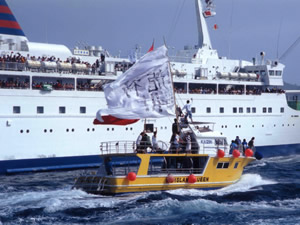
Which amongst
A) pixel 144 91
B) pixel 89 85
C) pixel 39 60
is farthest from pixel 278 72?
pixel 144 91

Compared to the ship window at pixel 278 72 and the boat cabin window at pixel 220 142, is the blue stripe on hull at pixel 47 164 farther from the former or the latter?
the ship window at pixel 278 72

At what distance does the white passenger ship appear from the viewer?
107ft

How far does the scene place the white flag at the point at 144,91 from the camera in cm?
2223

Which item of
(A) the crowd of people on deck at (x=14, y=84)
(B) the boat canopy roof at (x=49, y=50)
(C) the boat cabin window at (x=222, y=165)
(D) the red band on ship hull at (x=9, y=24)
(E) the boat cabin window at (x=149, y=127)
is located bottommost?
(C) the boat cabin window at (x=222, y=165)

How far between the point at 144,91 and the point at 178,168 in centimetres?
391

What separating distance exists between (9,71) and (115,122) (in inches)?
546

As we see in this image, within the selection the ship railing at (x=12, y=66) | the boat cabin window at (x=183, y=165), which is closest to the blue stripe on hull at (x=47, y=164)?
the ship railing at (x=12, y=66)

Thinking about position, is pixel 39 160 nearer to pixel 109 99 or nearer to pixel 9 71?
pixel 9 71

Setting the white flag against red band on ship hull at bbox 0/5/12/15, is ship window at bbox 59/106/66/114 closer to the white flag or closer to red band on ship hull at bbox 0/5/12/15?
red band on ship hull at bbox 0/5/12/15

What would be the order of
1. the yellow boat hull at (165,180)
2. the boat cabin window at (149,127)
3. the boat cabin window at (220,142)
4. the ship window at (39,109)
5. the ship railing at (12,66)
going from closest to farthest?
the yellow boat hull at (165,180) < the boat cabin window at (220,142) < the ship window at (39,109) < the ship railing at (12,66) < the boat cabin window at (149,127)

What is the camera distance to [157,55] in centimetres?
2330

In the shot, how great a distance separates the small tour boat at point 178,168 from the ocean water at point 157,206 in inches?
15.7

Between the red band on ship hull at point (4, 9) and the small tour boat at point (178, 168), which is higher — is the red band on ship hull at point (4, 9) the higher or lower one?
the higher one

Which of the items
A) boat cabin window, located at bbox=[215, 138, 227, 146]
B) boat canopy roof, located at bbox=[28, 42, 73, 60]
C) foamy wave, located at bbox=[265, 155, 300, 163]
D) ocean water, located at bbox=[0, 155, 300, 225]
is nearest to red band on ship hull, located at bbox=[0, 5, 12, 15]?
boat canopy roof, located at bbox=[28, 42, 73, 60]
